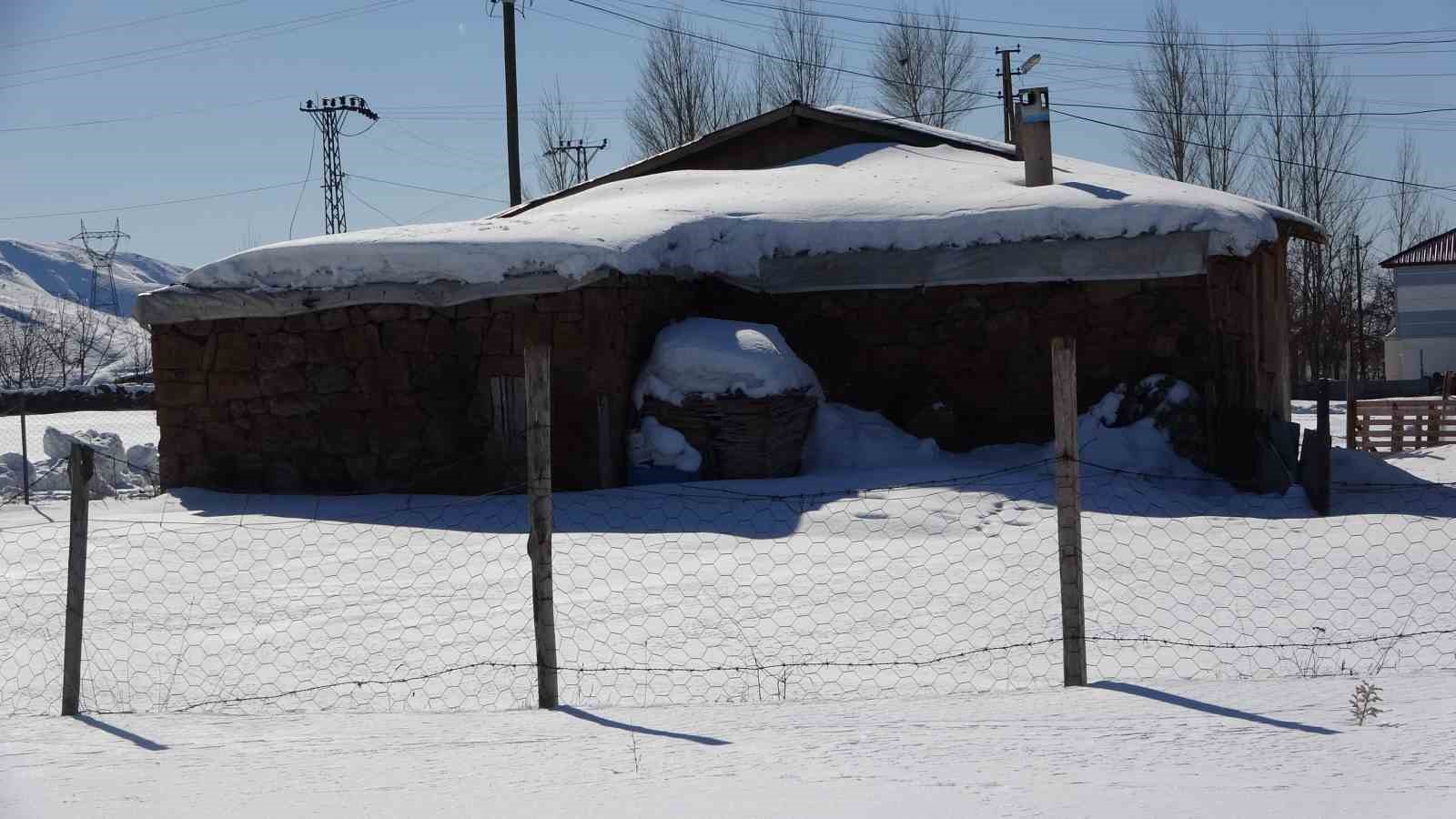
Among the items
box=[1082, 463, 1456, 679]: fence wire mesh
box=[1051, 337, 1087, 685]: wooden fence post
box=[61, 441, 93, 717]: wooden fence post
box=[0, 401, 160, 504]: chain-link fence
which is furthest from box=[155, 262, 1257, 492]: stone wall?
box=[1051, 337, 1087, 685]: wooden fence post

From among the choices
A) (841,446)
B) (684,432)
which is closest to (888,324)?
(841,446)

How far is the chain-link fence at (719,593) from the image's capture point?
5941 millimetres

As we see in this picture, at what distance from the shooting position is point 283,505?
430 inches

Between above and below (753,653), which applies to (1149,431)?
above

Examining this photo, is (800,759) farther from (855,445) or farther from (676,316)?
(676,316)

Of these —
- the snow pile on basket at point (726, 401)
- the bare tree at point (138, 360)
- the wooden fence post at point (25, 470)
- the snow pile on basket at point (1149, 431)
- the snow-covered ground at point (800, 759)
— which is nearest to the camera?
the snow-covered ground at point (800, 759)

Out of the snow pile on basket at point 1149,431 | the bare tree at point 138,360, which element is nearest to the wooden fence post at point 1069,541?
the snow pile on basket at point 1149,431

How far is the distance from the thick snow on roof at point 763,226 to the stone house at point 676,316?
0.03 meters

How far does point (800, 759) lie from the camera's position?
434 centimetres

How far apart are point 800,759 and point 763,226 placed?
943 centimetres

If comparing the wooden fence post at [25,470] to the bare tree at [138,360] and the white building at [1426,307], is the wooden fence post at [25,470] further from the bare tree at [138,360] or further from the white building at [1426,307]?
the white building at [1426,307]

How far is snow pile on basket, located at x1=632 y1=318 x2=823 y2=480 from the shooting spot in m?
11.3

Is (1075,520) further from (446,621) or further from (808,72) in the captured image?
(808,72)

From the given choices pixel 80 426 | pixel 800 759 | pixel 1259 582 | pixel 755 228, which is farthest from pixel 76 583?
pixel 80 426
